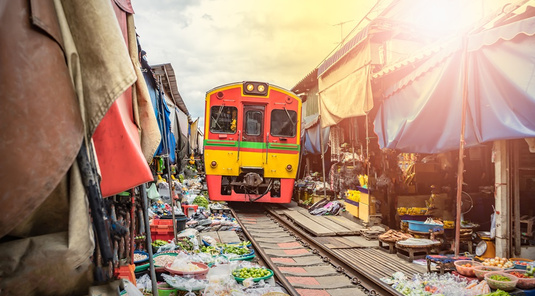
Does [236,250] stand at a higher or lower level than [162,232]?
lower

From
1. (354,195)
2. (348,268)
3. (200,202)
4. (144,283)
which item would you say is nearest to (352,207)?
(354,195)

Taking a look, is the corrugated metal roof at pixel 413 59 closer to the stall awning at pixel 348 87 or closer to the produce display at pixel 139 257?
the stall awning at pixel 348 87

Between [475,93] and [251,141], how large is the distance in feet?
21.2

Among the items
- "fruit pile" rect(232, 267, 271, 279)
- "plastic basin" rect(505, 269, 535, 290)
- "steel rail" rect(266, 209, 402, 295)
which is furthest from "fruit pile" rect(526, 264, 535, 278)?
"fruit pile" rect(232, 267, 271, 279)

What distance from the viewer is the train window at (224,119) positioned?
34.1 feet

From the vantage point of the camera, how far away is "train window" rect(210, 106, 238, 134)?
34.1 feet

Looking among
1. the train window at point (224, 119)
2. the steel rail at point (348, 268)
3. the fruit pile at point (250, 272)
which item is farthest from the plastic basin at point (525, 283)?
the train window at point (224, 119)

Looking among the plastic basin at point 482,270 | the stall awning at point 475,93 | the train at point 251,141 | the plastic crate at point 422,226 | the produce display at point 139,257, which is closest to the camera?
the stall awning at point 475,93

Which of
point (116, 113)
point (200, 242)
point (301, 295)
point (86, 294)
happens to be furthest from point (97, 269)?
point (200, 242)

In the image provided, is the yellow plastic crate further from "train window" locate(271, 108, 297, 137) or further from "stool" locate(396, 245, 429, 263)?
"stool" locate(396, 245, 429, 263)

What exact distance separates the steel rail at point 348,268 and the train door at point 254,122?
3152 mm

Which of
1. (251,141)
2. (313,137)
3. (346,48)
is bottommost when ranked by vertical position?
(251,141)

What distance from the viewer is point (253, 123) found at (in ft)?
34.6

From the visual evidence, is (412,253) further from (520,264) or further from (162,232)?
(162,232)
